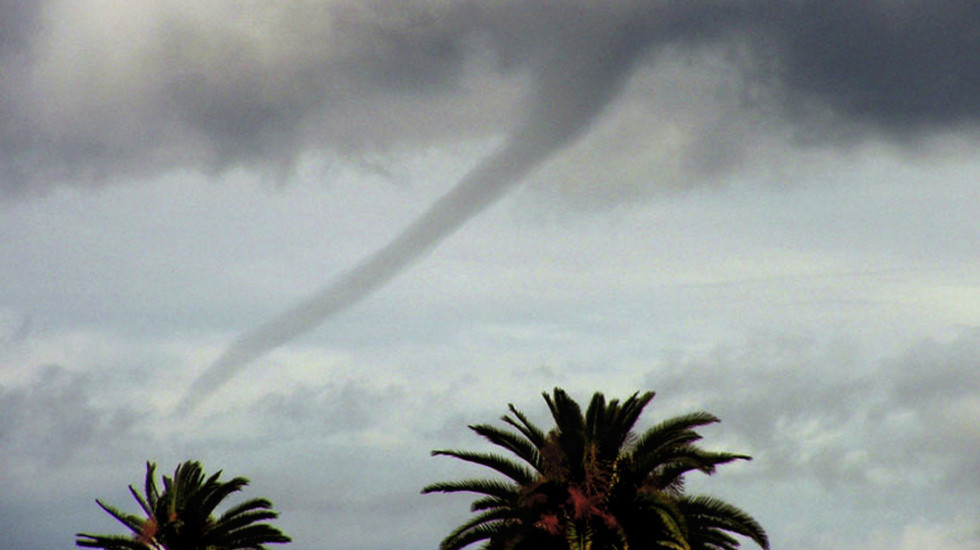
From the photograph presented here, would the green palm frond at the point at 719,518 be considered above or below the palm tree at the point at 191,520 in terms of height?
below

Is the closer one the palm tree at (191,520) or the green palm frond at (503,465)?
the green palm frond at (503,465)

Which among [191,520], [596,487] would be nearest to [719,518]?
[596,487]

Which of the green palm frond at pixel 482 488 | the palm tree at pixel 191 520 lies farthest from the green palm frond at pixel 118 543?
the green palm frond at pixel 482 488

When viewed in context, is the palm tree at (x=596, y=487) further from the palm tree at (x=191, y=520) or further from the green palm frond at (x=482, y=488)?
the palm tree at (x=191, y=520)

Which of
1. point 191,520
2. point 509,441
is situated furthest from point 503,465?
point 191,520

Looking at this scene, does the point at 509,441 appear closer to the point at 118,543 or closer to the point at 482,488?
the point at 482,488

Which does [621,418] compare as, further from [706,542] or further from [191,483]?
[191,483]

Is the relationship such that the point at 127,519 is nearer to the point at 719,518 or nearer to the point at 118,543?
the point at 118,543

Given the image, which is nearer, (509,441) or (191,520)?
(509,441)
